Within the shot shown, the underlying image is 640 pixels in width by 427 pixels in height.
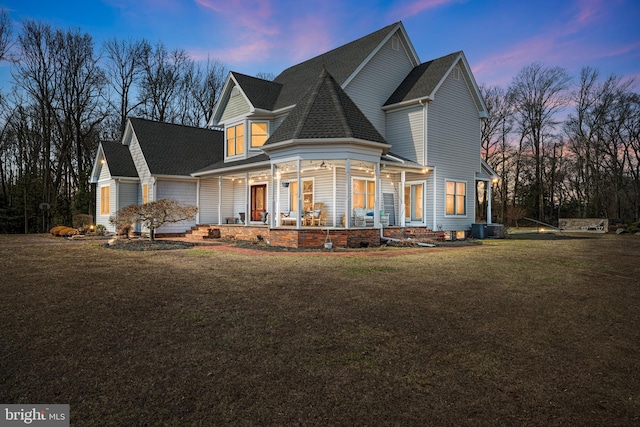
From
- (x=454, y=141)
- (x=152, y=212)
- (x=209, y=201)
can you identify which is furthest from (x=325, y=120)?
(x=209, y=201)

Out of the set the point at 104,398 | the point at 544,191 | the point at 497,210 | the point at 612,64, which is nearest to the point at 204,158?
the point at 104,398

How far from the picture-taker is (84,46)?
31.0 m

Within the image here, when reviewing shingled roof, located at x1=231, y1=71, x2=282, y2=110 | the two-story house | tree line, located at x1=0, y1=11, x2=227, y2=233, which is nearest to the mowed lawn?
the two-story house

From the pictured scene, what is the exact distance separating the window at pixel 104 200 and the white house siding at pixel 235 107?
8.80m

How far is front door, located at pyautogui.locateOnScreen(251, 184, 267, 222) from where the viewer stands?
20.3 meters

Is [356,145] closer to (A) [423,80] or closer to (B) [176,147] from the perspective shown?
(A) [423,80]

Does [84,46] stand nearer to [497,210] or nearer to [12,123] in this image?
[12,123]

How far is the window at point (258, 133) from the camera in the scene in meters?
20.2

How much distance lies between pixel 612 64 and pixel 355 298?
3942 centimetres

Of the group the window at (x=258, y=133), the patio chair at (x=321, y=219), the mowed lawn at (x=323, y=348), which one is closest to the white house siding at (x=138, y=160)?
the window at (x=258, y=133)

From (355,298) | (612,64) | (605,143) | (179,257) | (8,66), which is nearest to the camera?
(355,298)

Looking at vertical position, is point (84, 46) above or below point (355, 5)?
above

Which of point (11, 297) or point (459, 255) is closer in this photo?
point (11, 297)

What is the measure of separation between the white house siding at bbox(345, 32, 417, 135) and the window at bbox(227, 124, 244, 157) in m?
6.49
